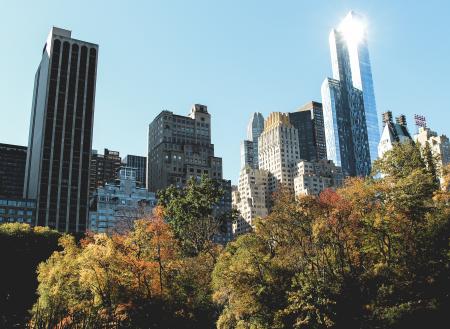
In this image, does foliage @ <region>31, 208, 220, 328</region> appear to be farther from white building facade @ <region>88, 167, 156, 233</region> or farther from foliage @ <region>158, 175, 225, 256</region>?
white building facade @ <region>88, 167, 156, 233</region>

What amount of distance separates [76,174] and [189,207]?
388 feet

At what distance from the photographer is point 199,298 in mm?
47188

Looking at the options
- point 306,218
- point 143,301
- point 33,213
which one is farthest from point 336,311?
point 33,213

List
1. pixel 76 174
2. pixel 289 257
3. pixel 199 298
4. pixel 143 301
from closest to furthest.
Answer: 1. pixel 143 301
2. pixel 289 257
3. pixel 199 298
4. pixel 76 174

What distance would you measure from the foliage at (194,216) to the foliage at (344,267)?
14.1m

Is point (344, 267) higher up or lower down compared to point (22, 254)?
lower down

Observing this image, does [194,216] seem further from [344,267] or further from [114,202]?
[114,202]

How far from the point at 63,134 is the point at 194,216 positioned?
123m

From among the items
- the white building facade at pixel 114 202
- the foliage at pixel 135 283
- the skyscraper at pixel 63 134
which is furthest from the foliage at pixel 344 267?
the white building facade at pixel 114 202

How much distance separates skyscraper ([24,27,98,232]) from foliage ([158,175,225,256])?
108 meters

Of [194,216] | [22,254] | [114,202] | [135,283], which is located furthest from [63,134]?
[135,283]

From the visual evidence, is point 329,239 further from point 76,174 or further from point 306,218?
point 76,174

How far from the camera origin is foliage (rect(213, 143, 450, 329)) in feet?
133

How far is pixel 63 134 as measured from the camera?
176 meters
